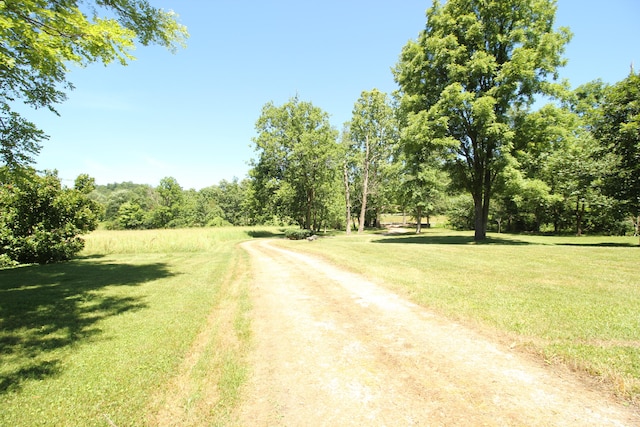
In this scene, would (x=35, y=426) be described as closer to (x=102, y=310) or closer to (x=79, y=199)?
(x=102, y=310)

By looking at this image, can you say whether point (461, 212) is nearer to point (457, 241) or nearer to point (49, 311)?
point (457, 241)

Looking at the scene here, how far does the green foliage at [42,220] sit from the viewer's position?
14094 mm

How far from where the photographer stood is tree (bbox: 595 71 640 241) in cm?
1551

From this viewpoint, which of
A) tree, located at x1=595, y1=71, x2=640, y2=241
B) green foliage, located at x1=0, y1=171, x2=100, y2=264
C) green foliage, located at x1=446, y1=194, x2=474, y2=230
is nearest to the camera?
green foliage, located at x1=0, y1=171, x2=100, y2=264

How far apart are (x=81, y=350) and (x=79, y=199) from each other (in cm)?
1573

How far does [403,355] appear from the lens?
4.36m

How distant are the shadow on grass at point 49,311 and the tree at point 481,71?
17.3m

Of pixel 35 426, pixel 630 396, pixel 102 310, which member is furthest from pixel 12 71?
pixel 630 396

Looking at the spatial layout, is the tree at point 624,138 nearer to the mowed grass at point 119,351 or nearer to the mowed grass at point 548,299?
the mowed grass at point 548,299

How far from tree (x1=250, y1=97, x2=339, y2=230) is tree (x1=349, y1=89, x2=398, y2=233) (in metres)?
3.47

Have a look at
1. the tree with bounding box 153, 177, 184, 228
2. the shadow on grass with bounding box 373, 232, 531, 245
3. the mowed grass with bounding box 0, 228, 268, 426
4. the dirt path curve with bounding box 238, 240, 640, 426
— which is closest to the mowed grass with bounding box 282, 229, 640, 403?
the dirt path curve with bounding box 238, 240, 640, 426

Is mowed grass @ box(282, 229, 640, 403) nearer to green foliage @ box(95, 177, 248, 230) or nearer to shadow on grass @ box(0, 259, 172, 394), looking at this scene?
shadow on grass @ box(0, 259, 172, 394)

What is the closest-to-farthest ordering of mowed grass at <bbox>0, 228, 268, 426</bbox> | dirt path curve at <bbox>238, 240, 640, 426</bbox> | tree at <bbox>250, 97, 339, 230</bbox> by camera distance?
1. dirt path curve at <bbox>238, 240, 640, 426</bbox>
2. mowed grass at <bbox>0, 228, 268, 426</bbox>
3. tree at <bbox>250, 97, 339, 230</bbox>

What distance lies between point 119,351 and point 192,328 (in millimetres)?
1250
